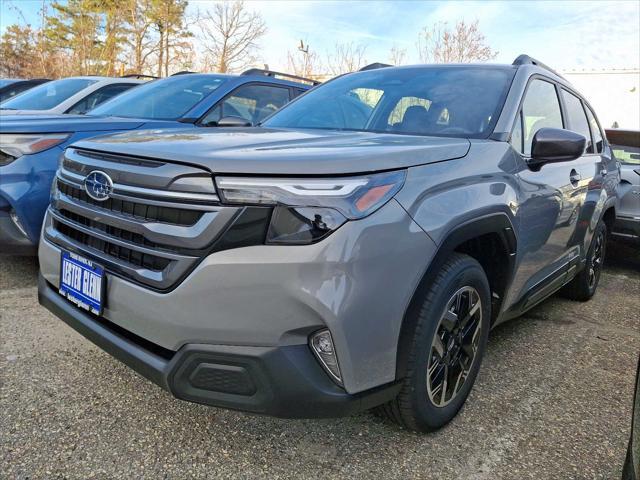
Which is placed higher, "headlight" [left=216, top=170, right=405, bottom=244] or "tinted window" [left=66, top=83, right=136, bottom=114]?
"tinted window" [left=66, top=83, right=136, bottom=114]

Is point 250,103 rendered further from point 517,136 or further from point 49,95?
point 517,136

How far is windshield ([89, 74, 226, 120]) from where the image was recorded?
4344mm

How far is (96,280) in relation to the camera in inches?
70.6

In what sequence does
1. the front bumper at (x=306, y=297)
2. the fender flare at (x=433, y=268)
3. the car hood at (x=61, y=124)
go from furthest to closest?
the car hood at (x=61, y=124)
the fender flare at (x=433, y=268)
the front bumper at (x=306, y=297)

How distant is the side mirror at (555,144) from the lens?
2.38m

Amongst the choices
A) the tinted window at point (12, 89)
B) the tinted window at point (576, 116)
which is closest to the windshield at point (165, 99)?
the tinted window at point (576, 116)

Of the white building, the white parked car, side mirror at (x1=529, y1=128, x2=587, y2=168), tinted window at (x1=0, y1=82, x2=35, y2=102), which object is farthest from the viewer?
the white building

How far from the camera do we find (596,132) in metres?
4.07

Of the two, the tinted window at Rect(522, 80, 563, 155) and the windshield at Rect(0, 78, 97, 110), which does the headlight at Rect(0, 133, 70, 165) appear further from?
the tinted window at Rect(522, 80, 563, 155)

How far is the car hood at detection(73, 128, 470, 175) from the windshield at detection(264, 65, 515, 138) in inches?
17.7

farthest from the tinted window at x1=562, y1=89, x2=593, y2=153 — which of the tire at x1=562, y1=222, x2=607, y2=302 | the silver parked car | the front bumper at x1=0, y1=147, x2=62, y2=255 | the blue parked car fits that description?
the front bumper at x1=0, y1=147, x2=62, y2=255

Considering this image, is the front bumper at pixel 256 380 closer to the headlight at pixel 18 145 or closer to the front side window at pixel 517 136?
the front side window at pixel 517 136

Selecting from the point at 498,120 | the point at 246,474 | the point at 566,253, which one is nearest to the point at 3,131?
the point at 246,474

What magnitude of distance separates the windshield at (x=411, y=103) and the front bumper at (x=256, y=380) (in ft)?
4.64
